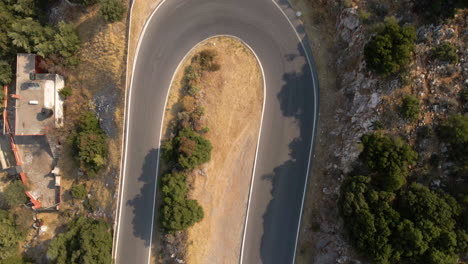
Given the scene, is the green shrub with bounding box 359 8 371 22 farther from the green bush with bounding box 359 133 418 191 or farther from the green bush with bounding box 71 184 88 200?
the green bush with bounding box 71 184 88 200

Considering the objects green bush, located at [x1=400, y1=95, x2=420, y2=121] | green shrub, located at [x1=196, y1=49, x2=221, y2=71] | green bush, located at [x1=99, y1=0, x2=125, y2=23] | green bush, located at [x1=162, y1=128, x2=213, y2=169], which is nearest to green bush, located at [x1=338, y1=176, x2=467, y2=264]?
green bush, located at [x1=400, y1=95, x2=420, y2=121]

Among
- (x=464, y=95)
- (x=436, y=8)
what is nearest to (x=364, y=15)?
(x=436, y=8)

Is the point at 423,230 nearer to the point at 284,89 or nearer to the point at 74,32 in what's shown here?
the point at 284,89

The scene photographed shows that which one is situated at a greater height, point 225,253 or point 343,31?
point 343,31

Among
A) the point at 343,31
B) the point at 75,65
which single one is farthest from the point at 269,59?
the point at 75,65

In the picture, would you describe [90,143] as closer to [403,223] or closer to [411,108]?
[403,223]

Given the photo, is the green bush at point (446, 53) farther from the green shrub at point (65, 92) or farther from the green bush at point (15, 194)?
the green bush at point (15, 194)
